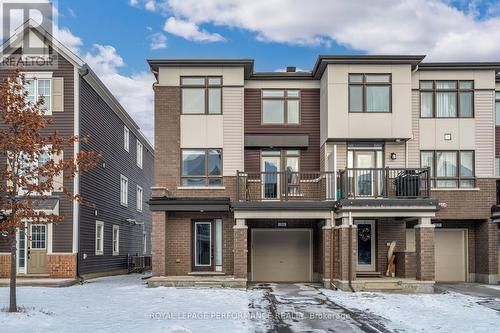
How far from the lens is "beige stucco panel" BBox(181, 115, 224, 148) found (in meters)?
21.9

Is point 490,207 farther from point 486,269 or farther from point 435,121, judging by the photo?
point 435,121

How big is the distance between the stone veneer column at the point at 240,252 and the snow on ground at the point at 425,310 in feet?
9.46

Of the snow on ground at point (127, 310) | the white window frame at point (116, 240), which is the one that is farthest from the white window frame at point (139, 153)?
the snow on ground at point (127, 310)

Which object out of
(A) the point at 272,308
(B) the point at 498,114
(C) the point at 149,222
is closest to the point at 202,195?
(A) the point at 272,308

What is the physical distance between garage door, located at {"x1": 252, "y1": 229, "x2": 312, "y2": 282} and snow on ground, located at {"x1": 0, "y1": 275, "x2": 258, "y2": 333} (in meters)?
4.18

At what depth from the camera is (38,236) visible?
74.2 ft

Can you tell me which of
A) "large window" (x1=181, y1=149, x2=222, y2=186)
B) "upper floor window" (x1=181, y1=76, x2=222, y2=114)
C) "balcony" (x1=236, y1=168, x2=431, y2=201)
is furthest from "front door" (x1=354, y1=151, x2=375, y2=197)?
"upper floor window" (x1=181, y1=76, x2=222, y2=114)

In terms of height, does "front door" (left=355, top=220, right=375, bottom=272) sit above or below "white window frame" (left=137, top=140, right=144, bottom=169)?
below

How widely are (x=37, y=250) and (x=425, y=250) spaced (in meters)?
14.2

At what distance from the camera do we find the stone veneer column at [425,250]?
19016 mm

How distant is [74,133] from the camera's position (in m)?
22.6

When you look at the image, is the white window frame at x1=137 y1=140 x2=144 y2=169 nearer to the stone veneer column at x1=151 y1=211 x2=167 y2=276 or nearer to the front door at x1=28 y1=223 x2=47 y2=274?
the front door at x1=28 y1=223 x2=47 y2=274

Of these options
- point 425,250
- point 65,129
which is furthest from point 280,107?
point 65,129

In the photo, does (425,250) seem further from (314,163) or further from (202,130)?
(202,130)
